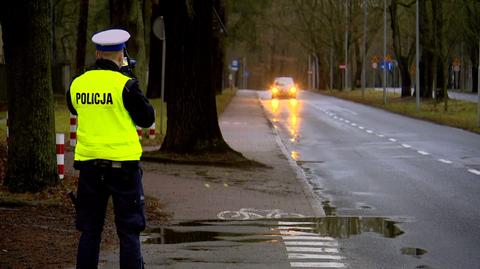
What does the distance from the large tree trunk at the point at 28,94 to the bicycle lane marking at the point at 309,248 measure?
311cm

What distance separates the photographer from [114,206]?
247 inches

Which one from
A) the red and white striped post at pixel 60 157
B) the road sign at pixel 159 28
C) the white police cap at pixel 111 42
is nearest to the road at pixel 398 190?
the white police cap at pixel 111 42

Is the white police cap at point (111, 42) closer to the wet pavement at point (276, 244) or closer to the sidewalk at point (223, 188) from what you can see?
the wet pavement at point (276, 244)

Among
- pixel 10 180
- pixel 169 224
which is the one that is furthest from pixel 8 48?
pixel 169 224

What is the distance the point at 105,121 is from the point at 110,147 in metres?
0.19

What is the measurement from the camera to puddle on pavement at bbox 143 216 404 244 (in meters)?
9.39

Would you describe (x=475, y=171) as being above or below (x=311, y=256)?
below

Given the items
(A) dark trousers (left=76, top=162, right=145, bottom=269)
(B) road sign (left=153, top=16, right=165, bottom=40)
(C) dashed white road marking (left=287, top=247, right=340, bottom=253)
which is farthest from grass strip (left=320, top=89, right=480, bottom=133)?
(A) dark trousers (left=76, top=162, right=145, bottom=269)

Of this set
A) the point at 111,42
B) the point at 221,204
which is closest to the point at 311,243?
the point at 221,204

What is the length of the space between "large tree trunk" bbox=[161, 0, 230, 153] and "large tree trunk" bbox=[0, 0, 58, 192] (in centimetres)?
666

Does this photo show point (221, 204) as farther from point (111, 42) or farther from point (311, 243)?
point (111, 42)

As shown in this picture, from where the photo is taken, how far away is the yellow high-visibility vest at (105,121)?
20.3 ft

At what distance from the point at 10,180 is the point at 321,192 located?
5286mm

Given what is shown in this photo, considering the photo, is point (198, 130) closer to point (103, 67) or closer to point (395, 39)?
point (103, 67)
